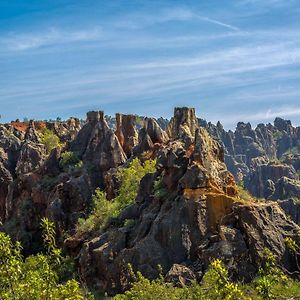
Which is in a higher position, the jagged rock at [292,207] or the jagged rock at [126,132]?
the jagged rock at [126,132]

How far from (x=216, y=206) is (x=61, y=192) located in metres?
23.3

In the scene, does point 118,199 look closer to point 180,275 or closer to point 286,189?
point 180,275

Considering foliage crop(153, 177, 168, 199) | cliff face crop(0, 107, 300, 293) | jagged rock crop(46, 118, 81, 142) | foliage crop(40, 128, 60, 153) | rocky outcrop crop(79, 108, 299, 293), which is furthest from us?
jagged rock crop(46, 118, 81, 142)

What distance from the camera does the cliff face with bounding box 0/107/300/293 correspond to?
3347 centimetres

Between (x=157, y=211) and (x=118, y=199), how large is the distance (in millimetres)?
10134

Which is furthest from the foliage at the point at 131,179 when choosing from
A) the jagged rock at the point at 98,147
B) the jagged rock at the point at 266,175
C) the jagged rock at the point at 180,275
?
the jagged rock at the point at 266,175

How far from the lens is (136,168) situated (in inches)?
2045

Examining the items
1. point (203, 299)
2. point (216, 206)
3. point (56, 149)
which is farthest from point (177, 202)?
point (56, 149)

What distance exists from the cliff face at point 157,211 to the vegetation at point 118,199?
1.36m

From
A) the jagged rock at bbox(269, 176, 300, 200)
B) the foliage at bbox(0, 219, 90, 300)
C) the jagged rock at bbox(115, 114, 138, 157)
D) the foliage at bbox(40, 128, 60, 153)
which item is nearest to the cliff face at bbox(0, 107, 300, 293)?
the jagged rock at bbox(115, 114, 138, 157)

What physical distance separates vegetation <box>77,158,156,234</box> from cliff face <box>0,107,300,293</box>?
136 cm

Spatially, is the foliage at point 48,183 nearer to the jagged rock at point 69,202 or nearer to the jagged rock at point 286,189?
the jagged rock at point 69,202

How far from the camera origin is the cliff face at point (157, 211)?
33469 mm

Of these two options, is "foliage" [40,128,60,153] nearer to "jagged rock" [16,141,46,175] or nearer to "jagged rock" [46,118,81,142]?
"jagged rock" [46,118,81,142]
